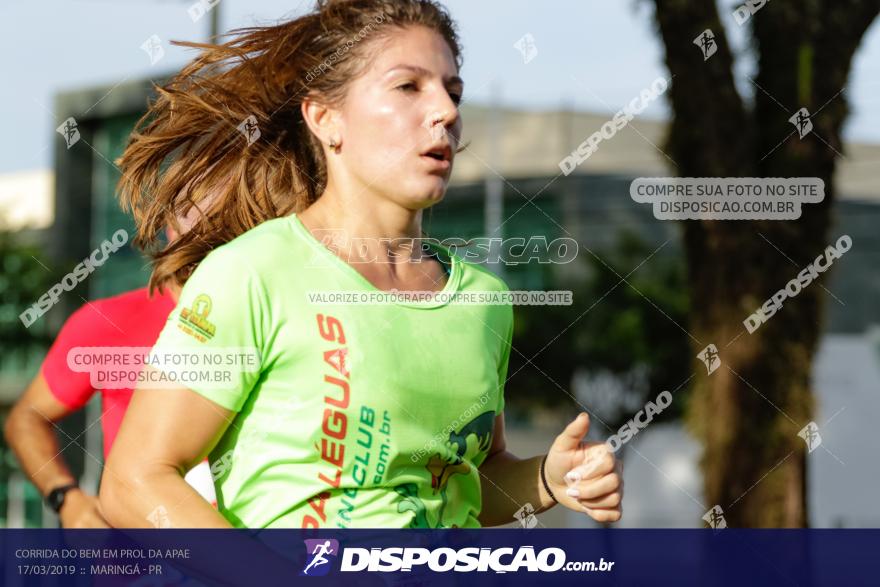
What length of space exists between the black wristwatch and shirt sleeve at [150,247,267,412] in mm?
1920

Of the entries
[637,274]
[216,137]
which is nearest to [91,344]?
[216,137]

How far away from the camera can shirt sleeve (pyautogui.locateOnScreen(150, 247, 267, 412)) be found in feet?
7.07

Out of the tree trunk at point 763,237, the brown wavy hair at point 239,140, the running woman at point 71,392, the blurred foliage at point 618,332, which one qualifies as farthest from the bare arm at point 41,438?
the blurred foliage at point 618,332

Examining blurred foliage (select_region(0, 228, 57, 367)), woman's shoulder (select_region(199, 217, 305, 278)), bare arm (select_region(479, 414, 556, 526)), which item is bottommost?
bare arm (select_region(479, 414, 556, 526))

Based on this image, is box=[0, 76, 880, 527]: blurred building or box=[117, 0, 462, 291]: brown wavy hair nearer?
box=[117, 0, 462, 291]: brown wavy hair

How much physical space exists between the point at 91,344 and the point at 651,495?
2036cm

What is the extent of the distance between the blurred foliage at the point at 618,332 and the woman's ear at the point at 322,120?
16.3 meters

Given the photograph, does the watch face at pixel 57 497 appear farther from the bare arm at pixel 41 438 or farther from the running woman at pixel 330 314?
the running woman at pixel 330 314

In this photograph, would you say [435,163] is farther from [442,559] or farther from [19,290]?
[19,290]

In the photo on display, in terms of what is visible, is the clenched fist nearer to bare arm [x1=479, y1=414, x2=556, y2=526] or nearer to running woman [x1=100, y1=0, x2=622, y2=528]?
running woman [x1=100, y1=0, x2=622, y2=528]

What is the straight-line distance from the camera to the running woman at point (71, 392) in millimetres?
3703

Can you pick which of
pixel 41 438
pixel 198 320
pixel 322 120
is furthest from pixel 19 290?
pixel 198 320

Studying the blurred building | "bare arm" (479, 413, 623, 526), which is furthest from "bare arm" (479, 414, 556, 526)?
the blurred building

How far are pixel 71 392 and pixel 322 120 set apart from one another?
167 centimetres
